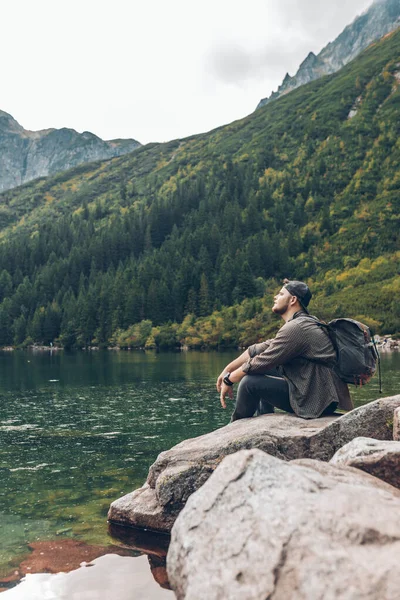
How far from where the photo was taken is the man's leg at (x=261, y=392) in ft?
32.0

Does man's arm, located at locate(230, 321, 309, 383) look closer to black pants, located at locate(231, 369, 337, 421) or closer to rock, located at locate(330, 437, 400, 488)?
black pants, located at locate(231, 369, 337, 421)

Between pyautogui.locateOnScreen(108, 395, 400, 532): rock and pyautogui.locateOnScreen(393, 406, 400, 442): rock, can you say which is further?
pyautogui.locateOnScreen(108, 395, 400, 532): rock

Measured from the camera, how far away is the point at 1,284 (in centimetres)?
17862

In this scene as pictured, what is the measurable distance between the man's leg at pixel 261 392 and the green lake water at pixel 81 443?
3.34m

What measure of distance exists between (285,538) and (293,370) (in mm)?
5145

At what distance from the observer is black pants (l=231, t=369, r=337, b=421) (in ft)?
32.0

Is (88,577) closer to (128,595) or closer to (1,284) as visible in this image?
(128,595)

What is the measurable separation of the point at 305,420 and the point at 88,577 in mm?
4473

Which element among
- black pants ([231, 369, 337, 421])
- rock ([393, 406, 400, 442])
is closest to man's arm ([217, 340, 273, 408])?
black pants ([231, 369, 337, 421])

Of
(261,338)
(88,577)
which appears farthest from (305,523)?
(261,338)

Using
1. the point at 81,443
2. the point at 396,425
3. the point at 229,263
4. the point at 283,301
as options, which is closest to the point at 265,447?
the point at 396,425

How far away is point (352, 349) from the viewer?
921cm

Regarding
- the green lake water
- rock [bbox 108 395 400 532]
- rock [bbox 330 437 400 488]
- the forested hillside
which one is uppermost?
the forested hillside

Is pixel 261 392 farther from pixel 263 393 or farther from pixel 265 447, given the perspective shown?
pixel 265 447
